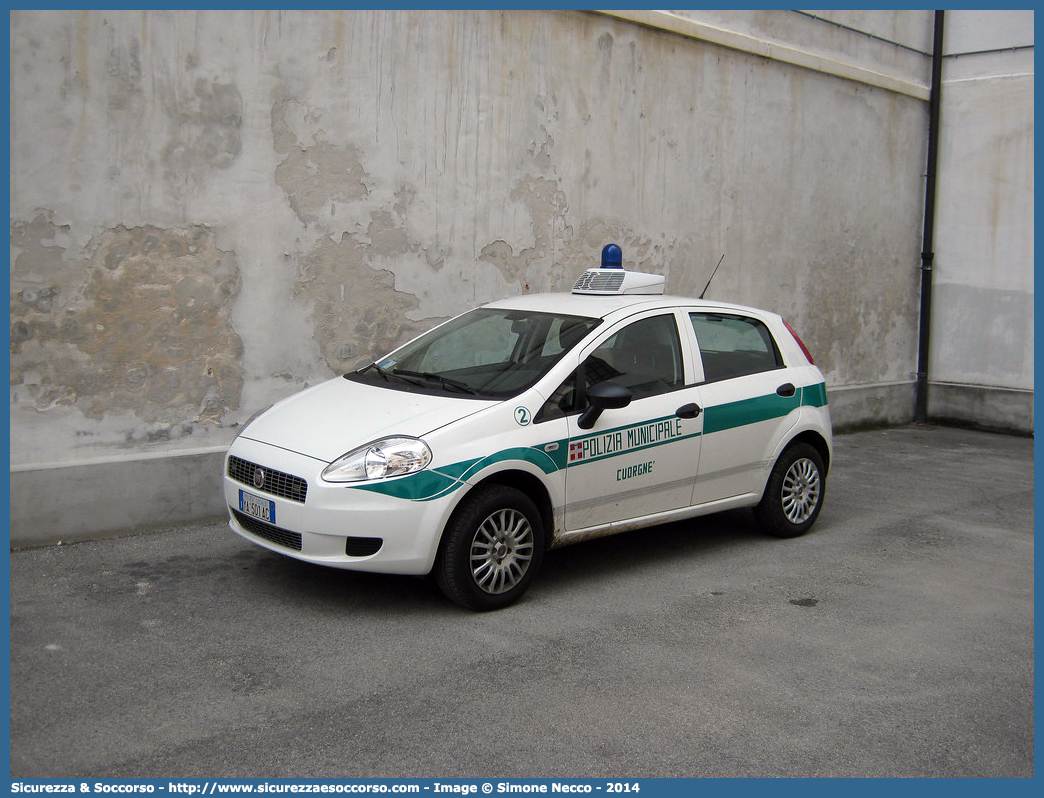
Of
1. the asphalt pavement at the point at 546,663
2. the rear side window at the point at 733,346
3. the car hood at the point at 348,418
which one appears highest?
the rear side window at the point at 733,346

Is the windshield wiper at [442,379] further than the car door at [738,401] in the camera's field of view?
No

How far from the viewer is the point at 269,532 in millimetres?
5531

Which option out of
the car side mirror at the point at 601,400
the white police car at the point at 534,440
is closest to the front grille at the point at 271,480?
the white police car at the point at 534,440

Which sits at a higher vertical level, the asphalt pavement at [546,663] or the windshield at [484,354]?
the windshield at [484,354]

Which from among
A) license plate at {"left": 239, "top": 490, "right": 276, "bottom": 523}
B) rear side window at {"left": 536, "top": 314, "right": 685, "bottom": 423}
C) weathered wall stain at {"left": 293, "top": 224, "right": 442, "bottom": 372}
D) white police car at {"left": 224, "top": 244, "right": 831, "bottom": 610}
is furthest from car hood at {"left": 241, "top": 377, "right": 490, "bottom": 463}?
weathered wall stain at {"left": 293, "top": 224, "right": 442, "bottom": 372}

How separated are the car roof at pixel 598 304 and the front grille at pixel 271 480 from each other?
2086mm

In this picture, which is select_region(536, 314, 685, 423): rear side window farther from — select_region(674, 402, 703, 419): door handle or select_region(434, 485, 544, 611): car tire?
select_region(434, 485, 544, 611): car tire

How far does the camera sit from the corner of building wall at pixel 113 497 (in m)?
6.48

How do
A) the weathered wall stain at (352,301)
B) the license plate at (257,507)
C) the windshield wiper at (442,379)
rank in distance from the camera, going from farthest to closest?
the weathered wall stain at (352,301) → the windshield wiper at (442,379) → the license plate at (257,507)

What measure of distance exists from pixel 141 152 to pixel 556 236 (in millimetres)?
3633

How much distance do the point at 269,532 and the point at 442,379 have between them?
1346 mm

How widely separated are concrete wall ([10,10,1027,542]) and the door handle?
2.71 m

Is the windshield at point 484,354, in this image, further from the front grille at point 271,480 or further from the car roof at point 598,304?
the front grille at point 271,480

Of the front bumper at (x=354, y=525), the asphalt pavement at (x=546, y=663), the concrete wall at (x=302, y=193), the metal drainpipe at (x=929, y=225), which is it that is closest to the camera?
the asphalt pavement at (x=546, y=663)
